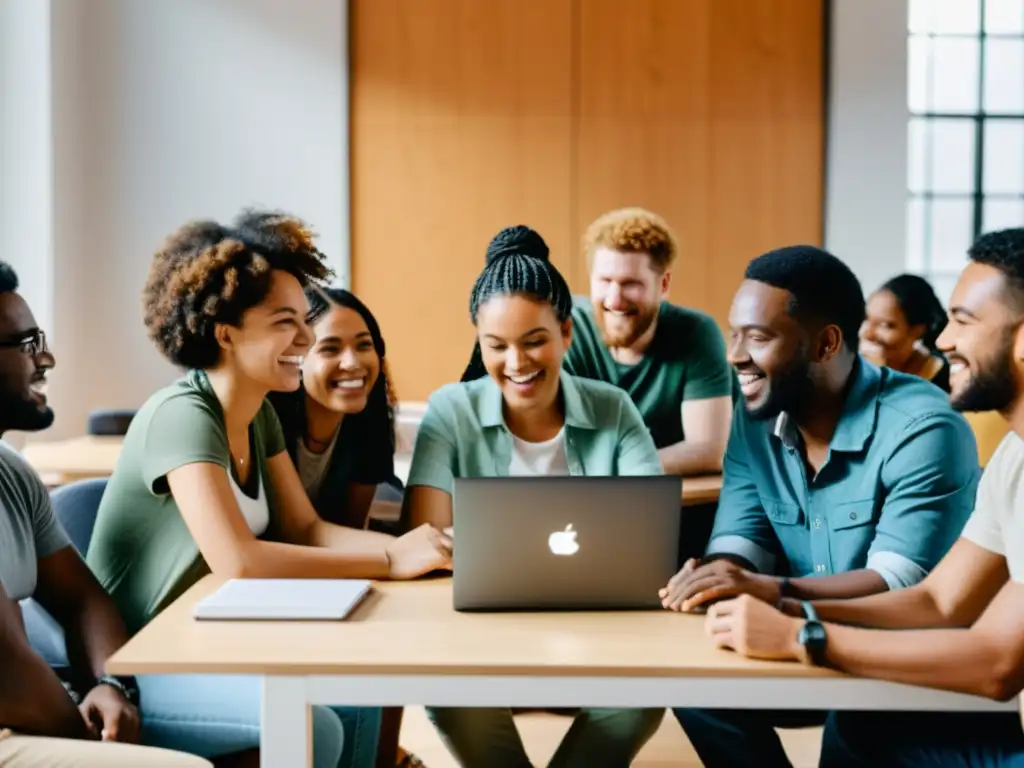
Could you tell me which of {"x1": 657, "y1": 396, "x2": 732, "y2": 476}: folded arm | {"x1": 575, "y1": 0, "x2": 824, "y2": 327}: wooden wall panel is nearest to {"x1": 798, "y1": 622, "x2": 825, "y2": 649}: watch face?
{"x1": 657, "y1": 396, "x2": 732, "y2": 476}: folded arm

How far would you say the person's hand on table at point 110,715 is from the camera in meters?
1.78

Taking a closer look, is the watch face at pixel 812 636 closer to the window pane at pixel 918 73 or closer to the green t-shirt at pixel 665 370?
the green t-shirt at pixel 665 370

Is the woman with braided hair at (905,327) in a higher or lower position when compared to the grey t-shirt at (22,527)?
higher

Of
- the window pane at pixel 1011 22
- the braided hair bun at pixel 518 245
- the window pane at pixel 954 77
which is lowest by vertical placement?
the braided hair bun at pixel 518 245

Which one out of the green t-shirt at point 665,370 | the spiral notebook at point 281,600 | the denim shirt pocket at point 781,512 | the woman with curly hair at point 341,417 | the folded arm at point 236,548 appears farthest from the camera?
the green t-shirt at point 665,370

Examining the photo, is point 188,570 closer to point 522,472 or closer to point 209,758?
point 209,758

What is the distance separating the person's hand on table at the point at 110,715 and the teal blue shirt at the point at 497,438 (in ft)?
2.36

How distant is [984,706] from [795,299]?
87 centimetres

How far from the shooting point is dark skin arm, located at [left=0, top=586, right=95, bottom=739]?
1664 mm

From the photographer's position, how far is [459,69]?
5969mm

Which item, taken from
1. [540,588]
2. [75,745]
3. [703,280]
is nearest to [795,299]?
[540,588]

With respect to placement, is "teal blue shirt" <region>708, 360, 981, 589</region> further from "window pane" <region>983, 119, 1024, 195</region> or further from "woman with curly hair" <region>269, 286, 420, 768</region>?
"window pane" <region>983, 119, 1024, 195</region>

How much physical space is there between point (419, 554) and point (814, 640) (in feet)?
2.56

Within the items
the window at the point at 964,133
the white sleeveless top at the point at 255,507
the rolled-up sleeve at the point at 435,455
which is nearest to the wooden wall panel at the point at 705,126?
the window at the point at 964,133
